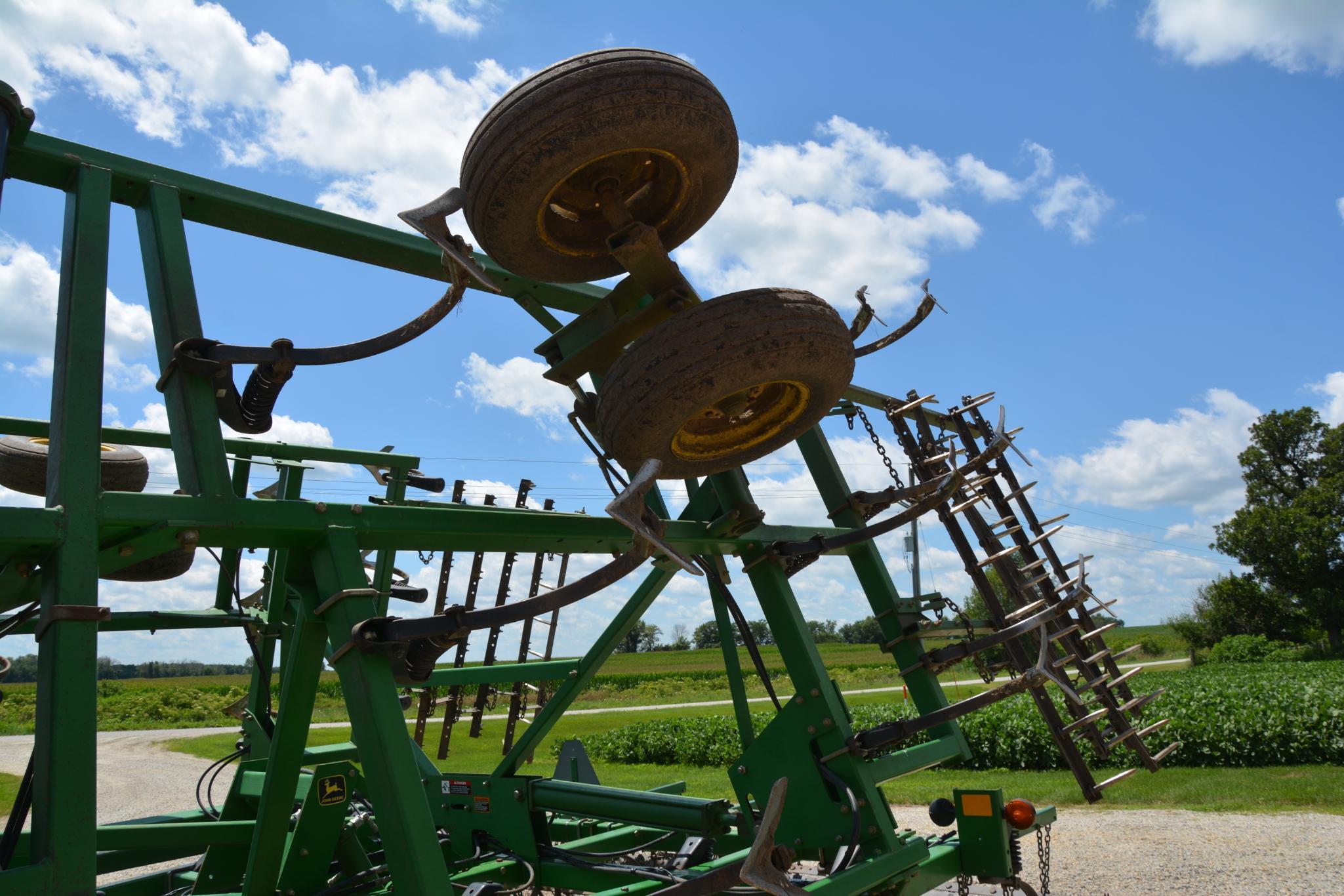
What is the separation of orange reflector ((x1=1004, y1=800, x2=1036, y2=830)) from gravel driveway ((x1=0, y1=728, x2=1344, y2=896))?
4118mm

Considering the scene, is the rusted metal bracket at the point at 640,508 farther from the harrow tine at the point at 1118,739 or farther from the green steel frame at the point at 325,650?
the harrow tine at the point at 1118,739

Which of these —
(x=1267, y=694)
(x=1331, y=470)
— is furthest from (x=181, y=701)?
(x=1331, y=470)

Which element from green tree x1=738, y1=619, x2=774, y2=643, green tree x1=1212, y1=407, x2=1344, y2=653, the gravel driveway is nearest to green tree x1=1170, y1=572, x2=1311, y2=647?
green tree x1=1212, y1=407, x2=1344, y2=653

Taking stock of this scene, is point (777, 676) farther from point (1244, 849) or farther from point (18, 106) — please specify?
point (18, 106)

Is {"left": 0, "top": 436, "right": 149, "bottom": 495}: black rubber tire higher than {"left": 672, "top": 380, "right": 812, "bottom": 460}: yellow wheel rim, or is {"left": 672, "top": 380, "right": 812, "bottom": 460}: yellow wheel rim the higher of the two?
{"left": 0, "top": 436, "right": 149, "bottom": 495}: black rubber tire

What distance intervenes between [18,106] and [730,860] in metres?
3.53

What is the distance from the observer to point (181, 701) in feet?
122

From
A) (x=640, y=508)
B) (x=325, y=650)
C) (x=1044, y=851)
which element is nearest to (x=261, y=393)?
(x=325, y=650)

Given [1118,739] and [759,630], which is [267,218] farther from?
[759,630]

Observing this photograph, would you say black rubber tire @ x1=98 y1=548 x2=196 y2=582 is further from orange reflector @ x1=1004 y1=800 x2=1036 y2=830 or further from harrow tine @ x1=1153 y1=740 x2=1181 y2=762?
harrow tine @ x1=1153 y1=740 x2=1181 y2=762

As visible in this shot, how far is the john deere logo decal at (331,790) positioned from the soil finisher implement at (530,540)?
10 mm

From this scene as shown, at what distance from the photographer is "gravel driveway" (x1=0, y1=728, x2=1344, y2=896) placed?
7484 millimetres

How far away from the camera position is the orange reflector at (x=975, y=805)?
3.90 meters

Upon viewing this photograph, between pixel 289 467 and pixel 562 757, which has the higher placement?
pixel 289 467
